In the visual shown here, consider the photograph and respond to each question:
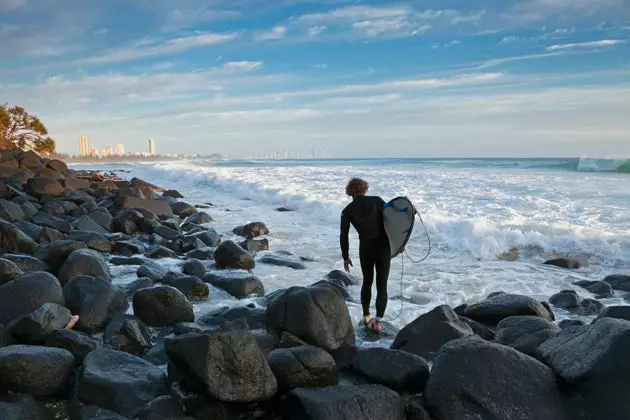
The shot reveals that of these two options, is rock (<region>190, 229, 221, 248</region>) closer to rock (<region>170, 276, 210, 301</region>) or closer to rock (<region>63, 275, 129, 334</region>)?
rock (<region>170, 276, 210, 301</region>)

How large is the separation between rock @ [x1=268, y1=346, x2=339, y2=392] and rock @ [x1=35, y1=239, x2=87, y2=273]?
4810mm

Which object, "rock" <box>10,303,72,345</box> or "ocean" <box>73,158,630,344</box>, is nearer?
"rock" <box>10,303,72,345</box>

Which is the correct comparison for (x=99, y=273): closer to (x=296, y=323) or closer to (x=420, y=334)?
(x=296, y=323)

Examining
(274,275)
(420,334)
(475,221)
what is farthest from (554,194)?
(420,334)

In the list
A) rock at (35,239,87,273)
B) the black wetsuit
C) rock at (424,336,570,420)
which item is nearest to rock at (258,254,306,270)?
the black wetsuit

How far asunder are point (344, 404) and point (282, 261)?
6190mm

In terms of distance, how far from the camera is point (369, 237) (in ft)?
20.6

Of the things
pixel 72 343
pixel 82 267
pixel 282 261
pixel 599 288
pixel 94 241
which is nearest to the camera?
pixel 72 343

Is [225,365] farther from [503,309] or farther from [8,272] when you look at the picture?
[8,272]

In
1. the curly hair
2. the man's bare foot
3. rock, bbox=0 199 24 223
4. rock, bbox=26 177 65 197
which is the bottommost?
the man's bare foot

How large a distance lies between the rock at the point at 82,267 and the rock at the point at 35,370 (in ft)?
9.14

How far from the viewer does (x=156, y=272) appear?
7.95 m

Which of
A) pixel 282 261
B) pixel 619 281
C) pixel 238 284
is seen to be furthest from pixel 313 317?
pixel 619 281

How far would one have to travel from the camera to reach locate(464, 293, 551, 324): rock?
612 cm
